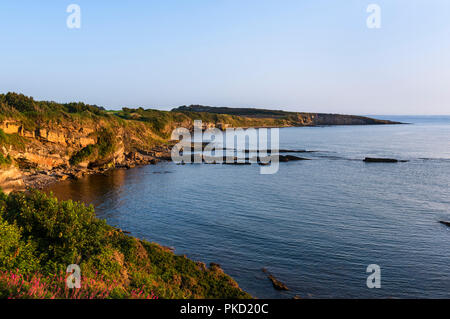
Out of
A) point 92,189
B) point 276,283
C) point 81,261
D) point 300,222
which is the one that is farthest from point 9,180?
point 300,222

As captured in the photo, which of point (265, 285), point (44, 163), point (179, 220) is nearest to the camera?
point (265, 285)

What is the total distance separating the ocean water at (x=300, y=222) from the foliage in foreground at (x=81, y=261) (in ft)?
12.9

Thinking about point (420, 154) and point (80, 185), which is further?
point (420, 154)

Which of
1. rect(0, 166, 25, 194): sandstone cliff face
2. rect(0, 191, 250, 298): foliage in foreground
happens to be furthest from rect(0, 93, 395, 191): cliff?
A: rect(0, 191, 250, 298): foliage in foreground

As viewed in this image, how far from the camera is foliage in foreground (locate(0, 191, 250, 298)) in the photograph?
12.4 m

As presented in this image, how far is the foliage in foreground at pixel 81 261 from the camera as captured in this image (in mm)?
12359

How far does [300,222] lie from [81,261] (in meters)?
22.5

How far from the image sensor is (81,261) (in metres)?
15.6

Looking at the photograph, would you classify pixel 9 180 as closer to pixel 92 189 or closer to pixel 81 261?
pixel 92 189

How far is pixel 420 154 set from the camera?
86.4 m
